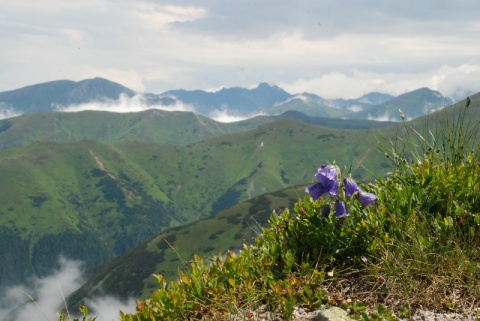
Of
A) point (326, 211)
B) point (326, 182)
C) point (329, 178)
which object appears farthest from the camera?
point (326, 211)

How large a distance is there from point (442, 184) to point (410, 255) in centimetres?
160

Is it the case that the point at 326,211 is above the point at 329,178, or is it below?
below

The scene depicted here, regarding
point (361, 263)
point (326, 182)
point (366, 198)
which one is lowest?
point (361, 263)

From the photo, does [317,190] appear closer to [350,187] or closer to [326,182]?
[326,182]

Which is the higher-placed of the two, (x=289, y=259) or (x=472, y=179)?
(x=472, y=179)

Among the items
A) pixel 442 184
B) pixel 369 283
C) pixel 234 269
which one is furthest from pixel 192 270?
pixel 442 184

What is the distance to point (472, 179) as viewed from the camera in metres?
7.10

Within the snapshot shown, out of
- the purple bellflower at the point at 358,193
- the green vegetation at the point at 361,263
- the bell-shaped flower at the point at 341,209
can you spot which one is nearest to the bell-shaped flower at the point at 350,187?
the purple bellflower at the point at 358,193

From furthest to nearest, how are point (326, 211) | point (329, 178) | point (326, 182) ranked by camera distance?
point (326, 211) < point (326, 182) < point (329, 178)

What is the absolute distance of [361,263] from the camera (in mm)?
6422

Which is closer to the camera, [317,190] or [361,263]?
[361,263]

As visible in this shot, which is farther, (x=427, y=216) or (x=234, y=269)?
(x=427, y=216)

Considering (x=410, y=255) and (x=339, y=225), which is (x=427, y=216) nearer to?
(x=410, y=255)

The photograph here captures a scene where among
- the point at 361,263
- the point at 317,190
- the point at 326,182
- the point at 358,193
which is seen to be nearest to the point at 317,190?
the point at 317,190
